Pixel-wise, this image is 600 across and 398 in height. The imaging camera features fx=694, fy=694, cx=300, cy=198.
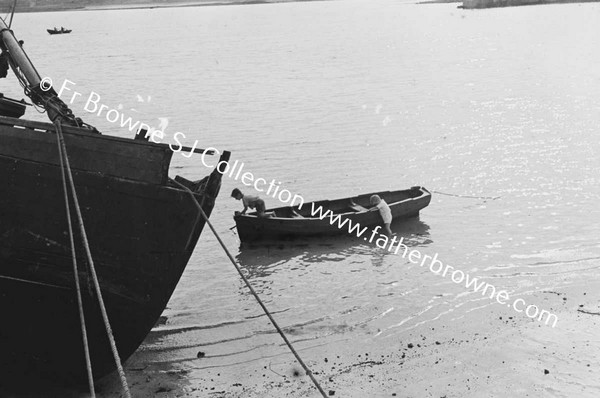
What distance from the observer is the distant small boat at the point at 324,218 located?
1794 cm

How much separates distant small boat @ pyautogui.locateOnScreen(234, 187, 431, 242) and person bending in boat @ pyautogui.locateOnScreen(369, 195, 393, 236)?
14cm

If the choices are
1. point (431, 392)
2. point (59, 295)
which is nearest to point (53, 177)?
point (59, 295)

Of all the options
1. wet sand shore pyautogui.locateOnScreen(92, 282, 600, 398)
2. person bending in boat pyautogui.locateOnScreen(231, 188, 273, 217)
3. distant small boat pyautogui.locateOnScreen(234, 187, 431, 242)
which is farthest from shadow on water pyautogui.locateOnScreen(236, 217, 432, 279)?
wet sand shore pyautogui.locateOnScreen(92, 282, 600, 398)

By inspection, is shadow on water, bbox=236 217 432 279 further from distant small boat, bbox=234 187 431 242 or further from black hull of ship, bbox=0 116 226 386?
black hull of ship, bbox=0 116 226 386

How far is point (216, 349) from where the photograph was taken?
1280 cm

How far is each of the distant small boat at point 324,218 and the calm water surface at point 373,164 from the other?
0.43 meters

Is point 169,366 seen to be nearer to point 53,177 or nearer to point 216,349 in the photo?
point 216,349

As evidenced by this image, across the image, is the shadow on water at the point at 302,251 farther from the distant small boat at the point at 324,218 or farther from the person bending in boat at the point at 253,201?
the person bending in boat at the point at 253,201

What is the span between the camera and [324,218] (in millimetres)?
18219

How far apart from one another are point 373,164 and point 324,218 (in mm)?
10232

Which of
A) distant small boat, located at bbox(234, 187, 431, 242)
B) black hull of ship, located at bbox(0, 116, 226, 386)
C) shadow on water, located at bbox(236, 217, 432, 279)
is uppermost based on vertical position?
black hull of ship, located at bbox(0, 116, 226, 386)

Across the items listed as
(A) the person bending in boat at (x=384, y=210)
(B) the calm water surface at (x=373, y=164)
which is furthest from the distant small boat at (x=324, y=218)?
(B) the calm water surface at (x=373, y=164)

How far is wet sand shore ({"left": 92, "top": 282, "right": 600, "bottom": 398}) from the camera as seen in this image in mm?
11055

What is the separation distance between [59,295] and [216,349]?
11.1 ft
